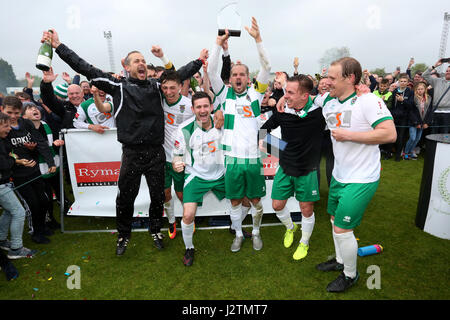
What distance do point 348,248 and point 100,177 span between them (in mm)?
3985

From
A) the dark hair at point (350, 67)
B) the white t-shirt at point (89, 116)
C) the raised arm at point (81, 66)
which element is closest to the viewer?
the dark hair at point (350, 67)

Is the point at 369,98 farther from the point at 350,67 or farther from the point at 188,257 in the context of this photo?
the point at 188,257

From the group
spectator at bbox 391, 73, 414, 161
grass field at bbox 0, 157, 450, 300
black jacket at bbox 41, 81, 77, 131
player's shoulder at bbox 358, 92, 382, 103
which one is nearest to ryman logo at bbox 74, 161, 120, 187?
grass field at bbox 0, 157, 450, 300

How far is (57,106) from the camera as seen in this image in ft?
16.4

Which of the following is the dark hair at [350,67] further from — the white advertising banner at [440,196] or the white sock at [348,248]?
the white advertising banner at [440,196]

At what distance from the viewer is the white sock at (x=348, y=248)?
2.88 meters

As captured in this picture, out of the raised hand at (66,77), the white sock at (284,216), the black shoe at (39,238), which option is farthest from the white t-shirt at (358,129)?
the raised hand at (66,77)

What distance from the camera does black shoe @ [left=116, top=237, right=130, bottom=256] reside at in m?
3.90

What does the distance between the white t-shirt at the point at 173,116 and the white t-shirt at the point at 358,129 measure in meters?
1.98

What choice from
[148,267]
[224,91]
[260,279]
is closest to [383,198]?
[260,279]

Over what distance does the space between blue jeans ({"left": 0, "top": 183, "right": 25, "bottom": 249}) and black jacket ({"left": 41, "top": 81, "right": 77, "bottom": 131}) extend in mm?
1635

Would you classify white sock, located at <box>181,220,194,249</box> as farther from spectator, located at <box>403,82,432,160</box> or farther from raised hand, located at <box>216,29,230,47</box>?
spectator, located at <box>403,82,432,160</box>
